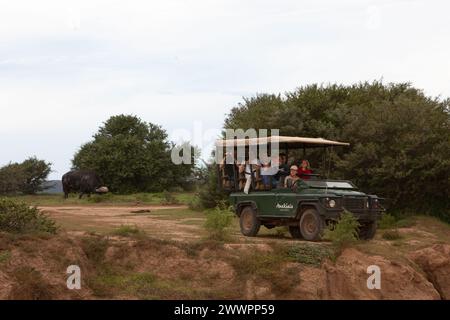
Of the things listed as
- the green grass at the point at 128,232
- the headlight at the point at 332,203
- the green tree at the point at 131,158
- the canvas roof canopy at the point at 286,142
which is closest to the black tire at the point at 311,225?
the headlight at the point at 332,203

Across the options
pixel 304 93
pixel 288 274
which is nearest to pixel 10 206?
pixel 288 274

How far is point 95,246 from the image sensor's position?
14875 mm

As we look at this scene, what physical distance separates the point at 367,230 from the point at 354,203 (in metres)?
1.30

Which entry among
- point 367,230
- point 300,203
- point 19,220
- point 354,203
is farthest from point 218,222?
point 19,220

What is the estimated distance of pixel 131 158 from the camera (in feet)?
165

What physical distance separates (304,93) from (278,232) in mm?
12039

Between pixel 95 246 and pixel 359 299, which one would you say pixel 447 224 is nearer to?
pixel 359 299

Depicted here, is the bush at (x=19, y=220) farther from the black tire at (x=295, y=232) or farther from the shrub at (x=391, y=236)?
the shrub at (x=391, y=236)

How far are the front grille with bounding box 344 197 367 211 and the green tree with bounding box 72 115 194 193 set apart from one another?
110 feet

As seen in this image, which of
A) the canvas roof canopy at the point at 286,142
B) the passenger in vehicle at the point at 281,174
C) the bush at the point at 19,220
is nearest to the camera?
the bush at the point at 19,220

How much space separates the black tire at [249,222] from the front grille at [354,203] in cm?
267

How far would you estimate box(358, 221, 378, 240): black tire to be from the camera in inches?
699

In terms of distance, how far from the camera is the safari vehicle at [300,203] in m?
16.6

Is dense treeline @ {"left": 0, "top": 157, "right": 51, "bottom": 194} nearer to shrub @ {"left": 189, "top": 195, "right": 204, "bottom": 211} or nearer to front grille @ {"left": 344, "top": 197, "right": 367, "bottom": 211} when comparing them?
shrub @ {"left": 189, "top": 195, "right": 204, "bottom": 211}
